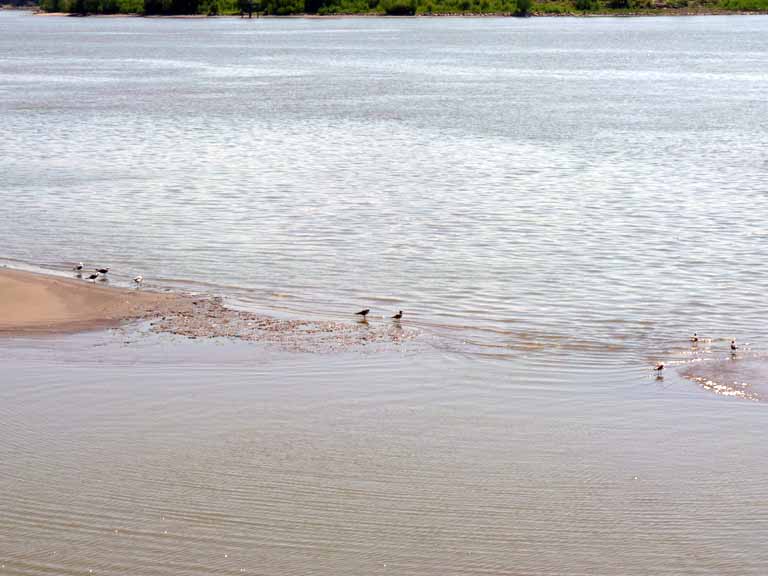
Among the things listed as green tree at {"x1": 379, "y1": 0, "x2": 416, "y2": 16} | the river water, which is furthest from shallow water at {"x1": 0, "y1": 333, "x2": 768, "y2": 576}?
green tree at {"x1": 379, "y1": 0, "x2": 416, "y2": 16}

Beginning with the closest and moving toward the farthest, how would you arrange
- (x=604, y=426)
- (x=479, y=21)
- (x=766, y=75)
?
(x=604, y=426)
(x=766, y=75)
(x=479, y=21)

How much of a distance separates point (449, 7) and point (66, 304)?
421 ft

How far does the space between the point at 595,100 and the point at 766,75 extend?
52.3ft

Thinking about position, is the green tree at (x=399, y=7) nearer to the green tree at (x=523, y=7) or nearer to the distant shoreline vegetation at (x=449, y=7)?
the distant shoreline vegetation at (x=449, y=7)

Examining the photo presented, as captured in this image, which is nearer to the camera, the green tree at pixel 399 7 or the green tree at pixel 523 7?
the green tree at pixel 523 7

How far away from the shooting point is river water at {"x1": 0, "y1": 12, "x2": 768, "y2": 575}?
28.1 ft

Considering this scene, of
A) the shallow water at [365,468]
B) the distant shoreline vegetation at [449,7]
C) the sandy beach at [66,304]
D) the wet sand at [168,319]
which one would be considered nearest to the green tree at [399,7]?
the distant shoreline vegetation at [449,7]

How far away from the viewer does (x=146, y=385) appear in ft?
37.8

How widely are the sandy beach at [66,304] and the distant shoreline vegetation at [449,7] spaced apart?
12340 cm

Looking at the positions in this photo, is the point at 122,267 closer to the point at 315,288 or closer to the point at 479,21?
the point at 315,288

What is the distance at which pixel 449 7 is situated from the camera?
138 meters

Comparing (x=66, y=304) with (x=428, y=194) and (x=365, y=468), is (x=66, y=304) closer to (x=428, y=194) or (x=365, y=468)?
(x=365, y=468)

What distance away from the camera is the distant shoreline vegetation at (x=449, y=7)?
5261 inches

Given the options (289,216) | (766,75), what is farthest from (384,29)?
(289,216)
